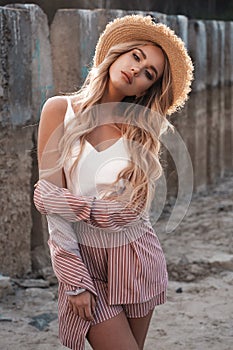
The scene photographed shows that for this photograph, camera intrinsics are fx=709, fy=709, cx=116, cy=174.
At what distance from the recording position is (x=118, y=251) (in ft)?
7.25

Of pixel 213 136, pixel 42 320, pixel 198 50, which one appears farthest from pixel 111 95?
pixel 213 136

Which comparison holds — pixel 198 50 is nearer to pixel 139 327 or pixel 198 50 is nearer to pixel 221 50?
pixel 221 50

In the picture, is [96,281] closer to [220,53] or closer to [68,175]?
[68,175]

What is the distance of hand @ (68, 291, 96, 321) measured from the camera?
7.00ft

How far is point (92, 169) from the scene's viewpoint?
86.4 inches

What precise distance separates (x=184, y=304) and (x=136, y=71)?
2.25 meters

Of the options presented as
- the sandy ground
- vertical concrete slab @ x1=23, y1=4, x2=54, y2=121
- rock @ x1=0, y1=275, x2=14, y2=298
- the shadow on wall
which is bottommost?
the sandy ground

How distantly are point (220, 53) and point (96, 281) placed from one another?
224 inches

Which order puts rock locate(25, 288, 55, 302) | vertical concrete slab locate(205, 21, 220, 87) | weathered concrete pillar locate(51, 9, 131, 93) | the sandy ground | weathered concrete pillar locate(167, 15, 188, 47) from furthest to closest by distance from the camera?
vertical concrete slab locate(205, 21, 220, 87) → weathered concrete pillar locate(167, 15, 188, 47) → weathered concrete pillar locate(51, 9, 131, 93) → rock locate(25, 288, 55, 302) → the sandy ground

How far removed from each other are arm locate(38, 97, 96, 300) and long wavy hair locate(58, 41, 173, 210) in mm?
34

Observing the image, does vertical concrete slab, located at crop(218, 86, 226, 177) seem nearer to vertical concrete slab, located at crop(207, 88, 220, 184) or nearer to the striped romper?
vertical concrete slab, located at crop(207, 88, 220, 184)

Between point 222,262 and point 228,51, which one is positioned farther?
point 228,51

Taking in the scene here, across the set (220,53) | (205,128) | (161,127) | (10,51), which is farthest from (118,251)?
(220,53)

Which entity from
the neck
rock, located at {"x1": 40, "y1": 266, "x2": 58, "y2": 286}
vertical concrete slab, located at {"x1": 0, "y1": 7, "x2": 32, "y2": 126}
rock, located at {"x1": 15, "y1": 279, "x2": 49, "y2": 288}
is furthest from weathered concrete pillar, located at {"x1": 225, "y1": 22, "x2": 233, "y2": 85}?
the neck
